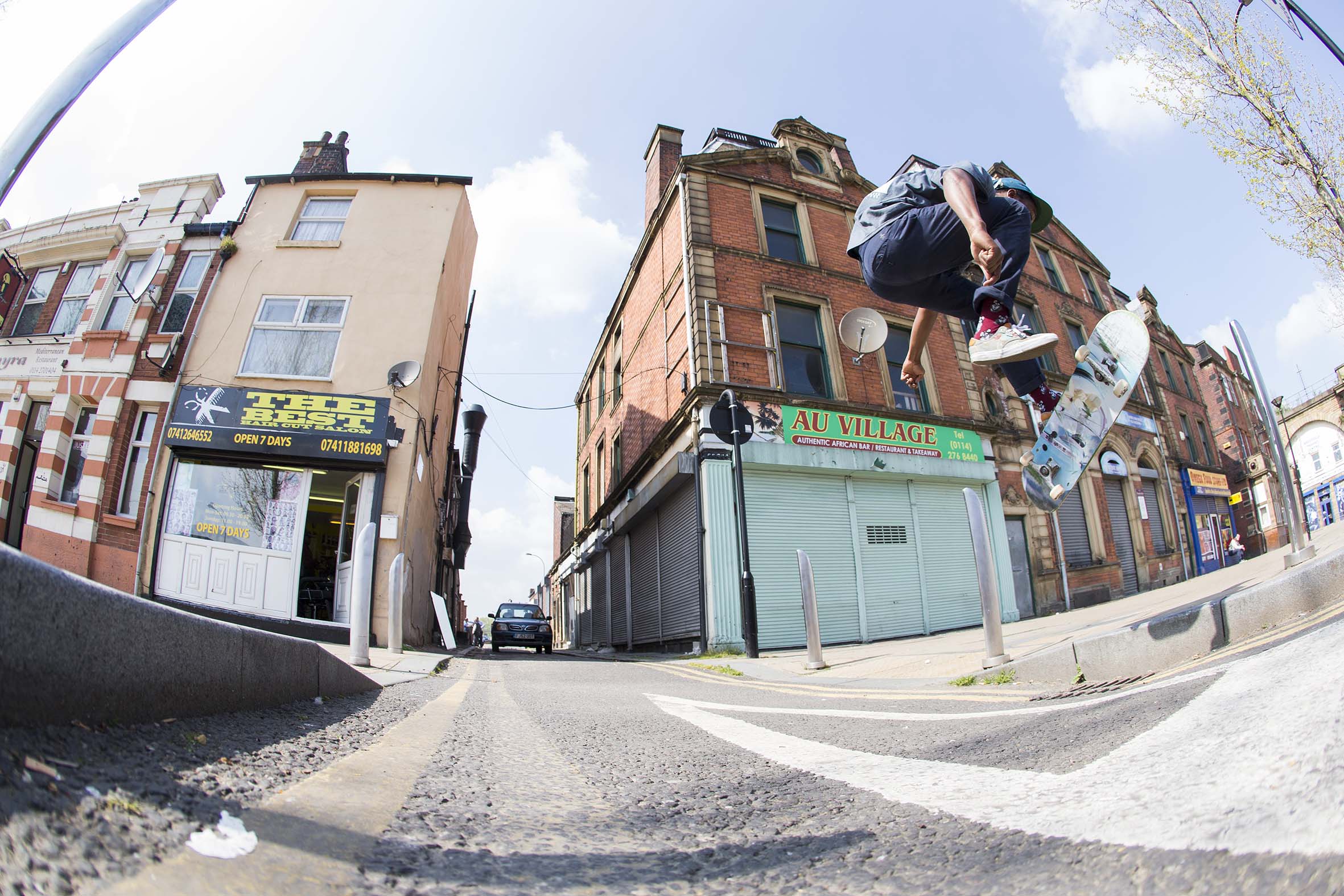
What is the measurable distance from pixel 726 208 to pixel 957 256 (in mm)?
11611

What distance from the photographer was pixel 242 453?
1121 cm

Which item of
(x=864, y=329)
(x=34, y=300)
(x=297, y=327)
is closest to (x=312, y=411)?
(x=297, y=327)

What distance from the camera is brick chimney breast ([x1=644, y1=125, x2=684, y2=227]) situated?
51.5 feet

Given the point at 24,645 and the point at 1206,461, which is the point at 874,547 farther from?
the point at 1206,461

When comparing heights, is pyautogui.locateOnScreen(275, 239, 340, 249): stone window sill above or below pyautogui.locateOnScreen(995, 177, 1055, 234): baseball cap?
above

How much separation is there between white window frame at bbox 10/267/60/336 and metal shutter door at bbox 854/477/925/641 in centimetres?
1969

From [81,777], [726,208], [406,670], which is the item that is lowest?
[406,670]

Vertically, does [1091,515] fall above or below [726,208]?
below

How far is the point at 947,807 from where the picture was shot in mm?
1014

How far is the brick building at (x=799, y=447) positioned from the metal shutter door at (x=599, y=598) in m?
1.44

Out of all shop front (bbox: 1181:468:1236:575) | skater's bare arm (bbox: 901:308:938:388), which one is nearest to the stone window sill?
skater's bare arm (bbox: 901:308:938:388)

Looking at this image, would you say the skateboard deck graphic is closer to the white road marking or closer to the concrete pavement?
the concrete pavement

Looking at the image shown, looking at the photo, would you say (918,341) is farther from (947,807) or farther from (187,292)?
(187,292)

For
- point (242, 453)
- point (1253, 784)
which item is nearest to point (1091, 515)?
point (1253, 784)
